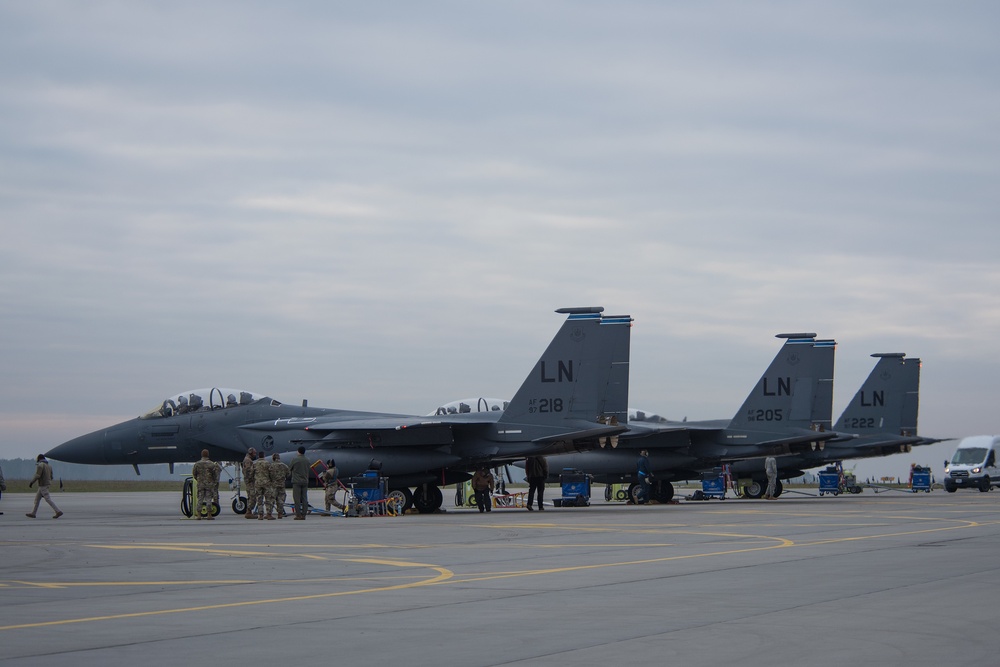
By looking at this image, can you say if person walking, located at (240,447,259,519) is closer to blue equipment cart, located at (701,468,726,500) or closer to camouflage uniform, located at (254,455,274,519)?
camouflage uniform, located at (254,455,274,519)

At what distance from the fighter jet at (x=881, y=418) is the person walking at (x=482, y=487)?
16164 millimetres

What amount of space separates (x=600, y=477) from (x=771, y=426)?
6.22m

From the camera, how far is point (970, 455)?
169 feet

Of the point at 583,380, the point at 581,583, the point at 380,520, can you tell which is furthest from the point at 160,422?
the point at 581,583

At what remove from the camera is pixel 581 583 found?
35.8ft

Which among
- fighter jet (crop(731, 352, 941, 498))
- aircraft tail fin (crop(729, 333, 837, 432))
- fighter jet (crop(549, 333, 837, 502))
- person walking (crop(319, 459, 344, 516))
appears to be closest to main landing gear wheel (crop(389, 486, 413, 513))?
person walking (crop(319, 459, 344, 516))

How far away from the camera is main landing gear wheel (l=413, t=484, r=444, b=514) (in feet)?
95.7

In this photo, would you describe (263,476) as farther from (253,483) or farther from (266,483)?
(253,483)

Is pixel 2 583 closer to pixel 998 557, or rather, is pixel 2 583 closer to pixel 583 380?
pixel 998 557

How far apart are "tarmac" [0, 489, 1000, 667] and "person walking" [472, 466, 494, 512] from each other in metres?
9.85

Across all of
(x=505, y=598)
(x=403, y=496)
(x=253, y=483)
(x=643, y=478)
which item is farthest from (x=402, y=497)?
(x=505, y=598)

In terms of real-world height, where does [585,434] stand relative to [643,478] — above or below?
above

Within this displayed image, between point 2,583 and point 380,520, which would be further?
point 380,520

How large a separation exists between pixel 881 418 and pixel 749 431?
9.31m
